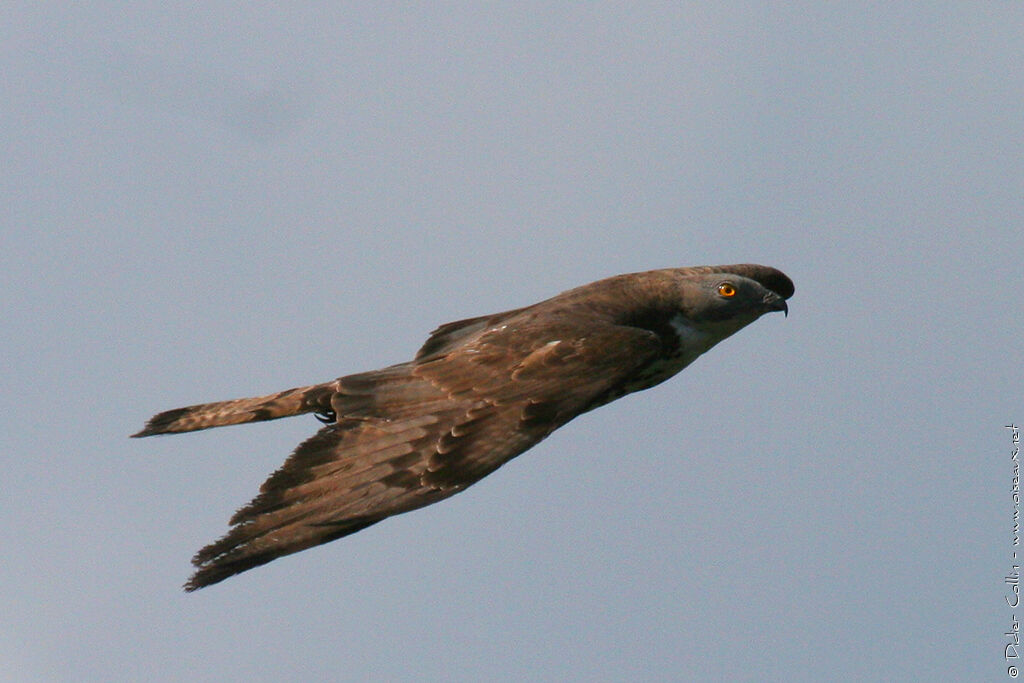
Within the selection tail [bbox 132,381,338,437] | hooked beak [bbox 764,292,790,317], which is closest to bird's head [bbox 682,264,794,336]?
hooked beak [bbox 764,292,790,317]

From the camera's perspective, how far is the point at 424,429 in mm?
13297

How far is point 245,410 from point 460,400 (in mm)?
2457

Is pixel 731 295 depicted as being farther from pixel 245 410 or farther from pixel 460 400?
pixel 245 410

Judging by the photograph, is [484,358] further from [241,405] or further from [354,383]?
[241,405]

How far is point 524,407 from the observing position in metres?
13.4

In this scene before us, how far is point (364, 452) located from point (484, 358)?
1729 mm

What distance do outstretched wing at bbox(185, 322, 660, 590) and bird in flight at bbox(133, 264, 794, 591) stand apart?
0.04 feet

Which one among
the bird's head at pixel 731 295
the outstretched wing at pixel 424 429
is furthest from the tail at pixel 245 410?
the bird's head at pixel 731 295

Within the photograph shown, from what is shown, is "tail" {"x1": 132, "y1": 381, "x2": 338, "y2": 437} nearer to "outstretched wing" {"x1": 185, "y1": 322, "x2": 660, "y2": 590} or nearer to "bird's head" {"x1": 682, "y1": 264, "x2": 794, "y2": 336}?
"outstretched wing" {"x1": 185, "y1": 322, "x2": 660, "y2": 590}

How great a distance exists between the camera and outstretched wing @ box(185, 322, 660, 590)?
1221 cm

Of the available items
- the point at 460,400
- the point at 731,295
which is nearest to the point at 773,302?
the point at 731,295

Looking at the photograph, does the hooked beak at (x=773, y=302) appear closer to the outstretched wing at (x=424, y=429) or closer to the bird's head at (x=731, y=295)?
the bird's head at (x=731, y=295)

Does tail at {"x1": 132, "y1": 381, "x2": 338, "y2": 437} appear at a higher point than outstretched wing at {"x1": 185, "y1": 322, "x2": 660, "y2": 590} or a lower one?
higher

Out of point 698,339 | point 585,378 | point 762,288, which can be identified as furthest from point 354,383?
point 762,288
